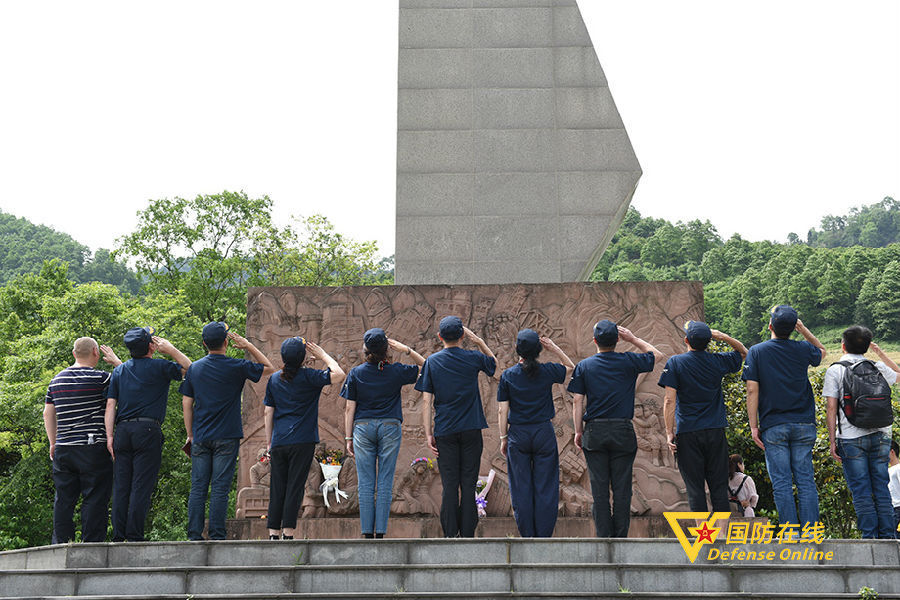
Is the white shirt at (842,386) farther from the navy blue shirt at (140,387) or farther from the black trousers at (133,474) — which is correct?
the black trousers at (133,474)

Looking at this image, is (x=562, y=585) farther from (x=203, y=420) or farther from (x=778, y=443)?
(x=203, y=420)

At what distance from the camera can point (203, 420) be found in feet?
21.3

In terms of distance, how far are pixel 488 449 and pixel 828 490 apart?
20.3ft

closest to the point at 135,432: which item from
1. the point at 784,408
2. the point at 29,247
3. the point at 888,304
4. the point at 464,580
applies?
the point at 464,580

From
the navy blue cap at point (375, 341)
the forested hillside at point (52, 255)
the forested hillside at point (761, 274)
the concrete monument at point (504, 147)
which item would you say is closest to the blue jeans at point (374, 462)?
the navy blue cap at point (375, 341)

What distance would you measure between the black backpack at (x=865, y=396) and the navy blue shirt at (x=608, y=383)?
1.40 meters

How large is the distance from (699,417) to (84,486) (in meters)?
4.62

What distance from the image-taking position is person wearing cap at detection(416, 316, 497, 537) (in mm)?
6488

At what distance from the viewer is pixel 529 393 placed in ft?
21.2

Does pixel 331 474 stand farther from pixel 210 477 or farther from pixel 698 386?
pixel 698 386

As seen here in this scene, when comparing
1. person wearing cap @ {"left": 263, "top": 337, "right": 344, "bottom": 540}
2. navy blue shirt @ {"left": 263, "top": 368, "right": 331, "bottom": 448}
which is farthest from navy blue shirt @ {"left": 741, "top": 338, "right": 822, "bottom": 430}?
navy blue shirt @ {"left": 263, "top": 368, "right": 331, "bottom": 448}

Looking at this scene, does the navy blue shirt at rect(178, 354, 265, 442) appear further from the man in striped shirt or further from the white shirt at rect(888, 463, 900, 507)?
the white shirt at rect(888, 463, 900, 507)

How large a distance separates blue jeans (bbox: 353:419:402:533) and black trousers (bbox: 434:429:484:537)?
37cm

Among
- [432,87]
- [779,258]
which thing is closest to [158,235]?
[432,87]
